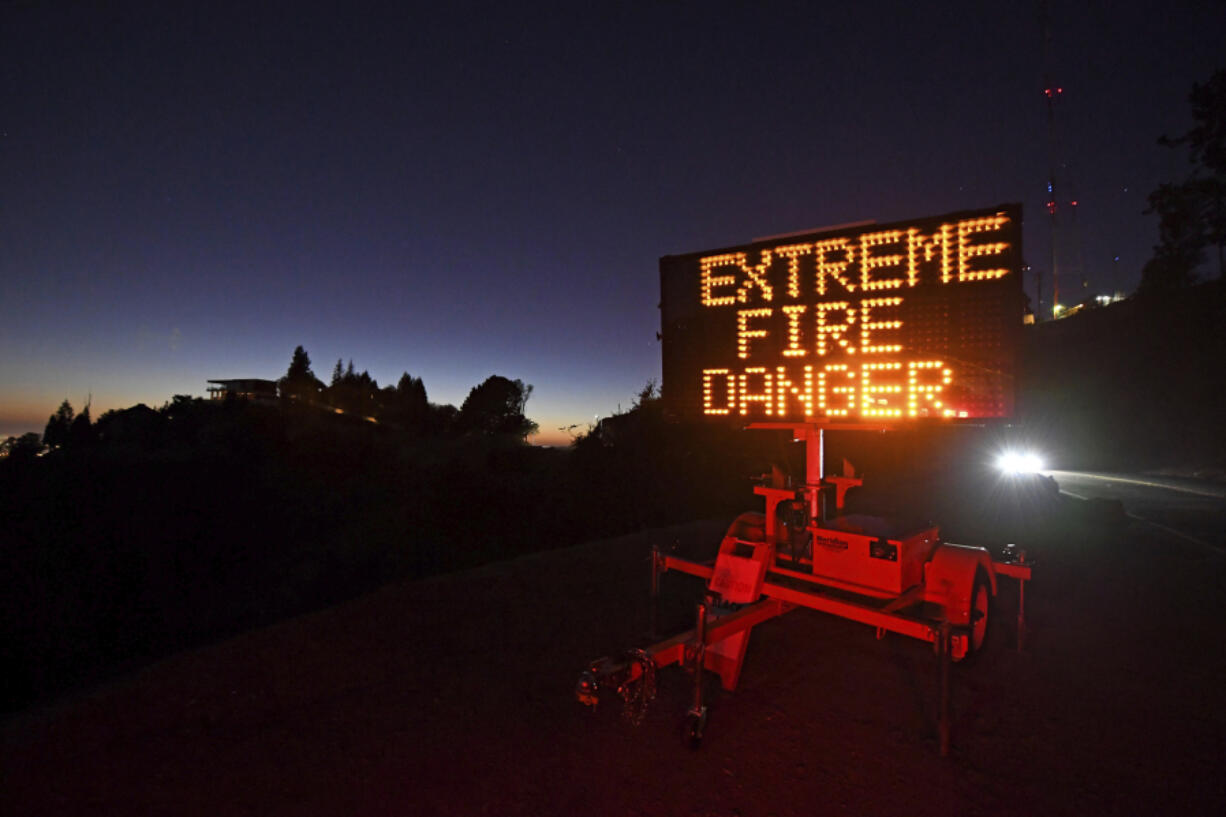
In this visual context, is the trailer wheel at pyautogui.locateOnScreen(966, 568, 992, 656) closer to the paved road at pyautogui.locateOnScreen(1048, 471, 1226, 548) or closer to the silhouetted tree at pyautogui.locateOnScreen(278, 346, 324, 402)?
the paved road at pyautogui.locateOnScreen(1048, 471, 1226, 548)

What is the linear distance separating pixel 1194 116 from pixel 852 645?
3999cm

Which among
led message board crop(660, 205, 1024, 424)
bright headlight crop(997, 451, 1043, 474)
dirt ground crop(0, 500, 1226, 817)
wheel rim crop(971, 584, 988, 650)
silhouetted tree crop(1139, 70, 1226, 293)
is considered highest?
silhouetted tree crop(1139, 70, 1226, 293)

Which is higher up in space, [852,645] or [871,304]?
[871,304]

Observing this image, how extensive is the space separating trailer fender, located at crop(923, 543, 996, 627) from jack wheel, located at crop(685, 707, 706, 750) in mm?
2369

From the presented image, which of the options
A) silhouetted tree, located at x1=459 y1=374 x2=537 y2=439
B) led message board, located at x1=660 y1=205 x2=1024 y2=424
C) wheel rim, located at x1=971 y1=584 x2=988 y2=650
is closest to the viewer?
led message board, located at x1=660 y1=205 x2=1024 y2=424

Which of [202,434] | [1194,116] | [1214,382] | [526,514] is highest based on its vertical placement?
[1194,116]

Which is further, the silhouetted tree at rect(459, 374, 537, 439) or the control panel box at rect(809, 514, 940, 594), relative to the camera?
the silhouetted tree at rect(459, 374, 537, 439)

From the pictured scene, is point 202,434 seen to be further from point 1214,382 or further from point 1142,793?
point 1214,382

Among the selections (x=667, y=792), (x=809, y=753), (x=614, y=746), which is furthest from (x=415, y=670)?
(x=809, y=753)

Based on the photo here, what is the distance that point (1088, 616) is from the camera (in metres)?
6.39

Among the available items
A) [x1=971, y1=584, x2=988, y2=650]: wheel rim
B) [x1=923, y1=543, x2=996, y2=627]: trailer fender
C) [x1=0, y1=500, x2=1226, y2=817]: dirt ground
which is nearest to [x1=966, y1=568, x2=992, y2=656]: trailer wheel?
[x1=971, y1=584, x2=988, y2=650]: wheel rim

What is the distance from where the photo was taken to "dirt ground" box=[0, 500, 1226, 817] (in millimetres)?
3217

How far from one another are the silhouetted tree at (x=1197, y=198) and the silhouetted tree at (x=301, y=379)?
280ft

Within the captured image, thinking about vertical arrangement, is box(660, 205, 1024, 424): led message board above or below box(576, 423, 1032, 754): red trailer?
above
